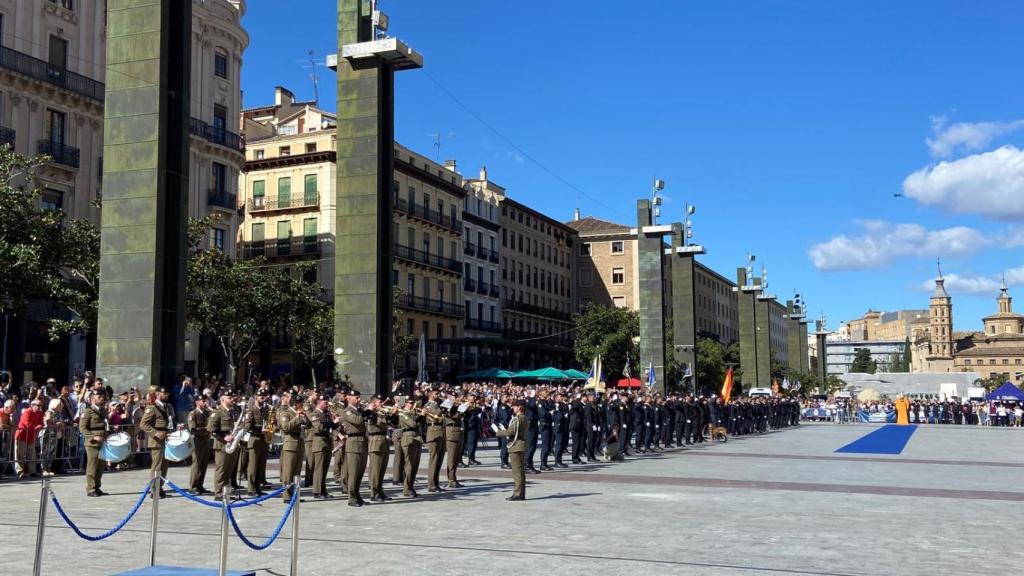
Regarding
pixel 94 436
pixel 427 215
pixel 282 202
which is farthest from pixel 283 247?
pixel 94 436

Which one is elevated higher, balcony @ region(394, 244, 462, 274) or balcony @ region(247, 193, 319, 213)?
balcony @ region(247, 193, 319, 213)

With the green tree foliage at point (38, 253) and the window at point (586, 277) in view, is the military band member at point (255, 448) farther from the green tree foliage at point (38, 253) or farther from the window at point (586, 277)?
the window at point (586, 277)

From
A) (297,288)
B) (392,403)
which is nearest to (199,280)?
(297,288)

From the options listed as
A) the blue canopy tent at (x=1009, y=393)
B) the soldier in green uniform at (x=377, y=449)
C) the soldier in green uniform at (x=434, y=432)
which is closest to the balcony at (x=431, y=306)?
the blue canopy tent at (x=1009, y=393)

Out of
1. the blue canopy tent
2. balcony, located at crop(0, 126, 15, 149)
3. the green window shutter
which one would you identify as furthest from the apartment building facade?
the blue canopy tent

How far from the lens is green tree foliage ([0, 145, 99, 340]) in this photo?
23.6 metres

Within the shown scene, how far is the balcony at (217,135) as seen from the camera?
44.6 m

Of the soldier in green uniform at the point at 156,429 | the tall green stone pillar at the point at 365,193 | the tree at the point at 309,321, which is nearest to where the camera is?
the soldier in green uniform at the point at 156,429

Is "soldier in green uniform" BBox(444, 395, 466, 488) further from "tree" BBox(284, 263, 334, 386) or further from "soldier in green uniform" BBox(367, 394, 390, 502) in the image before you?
"tree" BBox(284, 263, 334, 386)

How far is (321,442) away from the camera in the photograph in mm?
15141

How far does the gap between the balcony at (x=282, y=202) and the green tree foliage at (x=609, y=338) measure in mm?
25664

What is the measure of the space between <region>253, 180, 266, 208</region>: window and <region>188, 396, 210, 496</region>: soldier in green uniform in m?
Result: 45.7

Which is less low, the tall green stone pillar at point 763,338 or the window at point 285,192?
the window at point 285,192

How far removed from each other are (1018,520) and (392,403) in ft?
33.0
